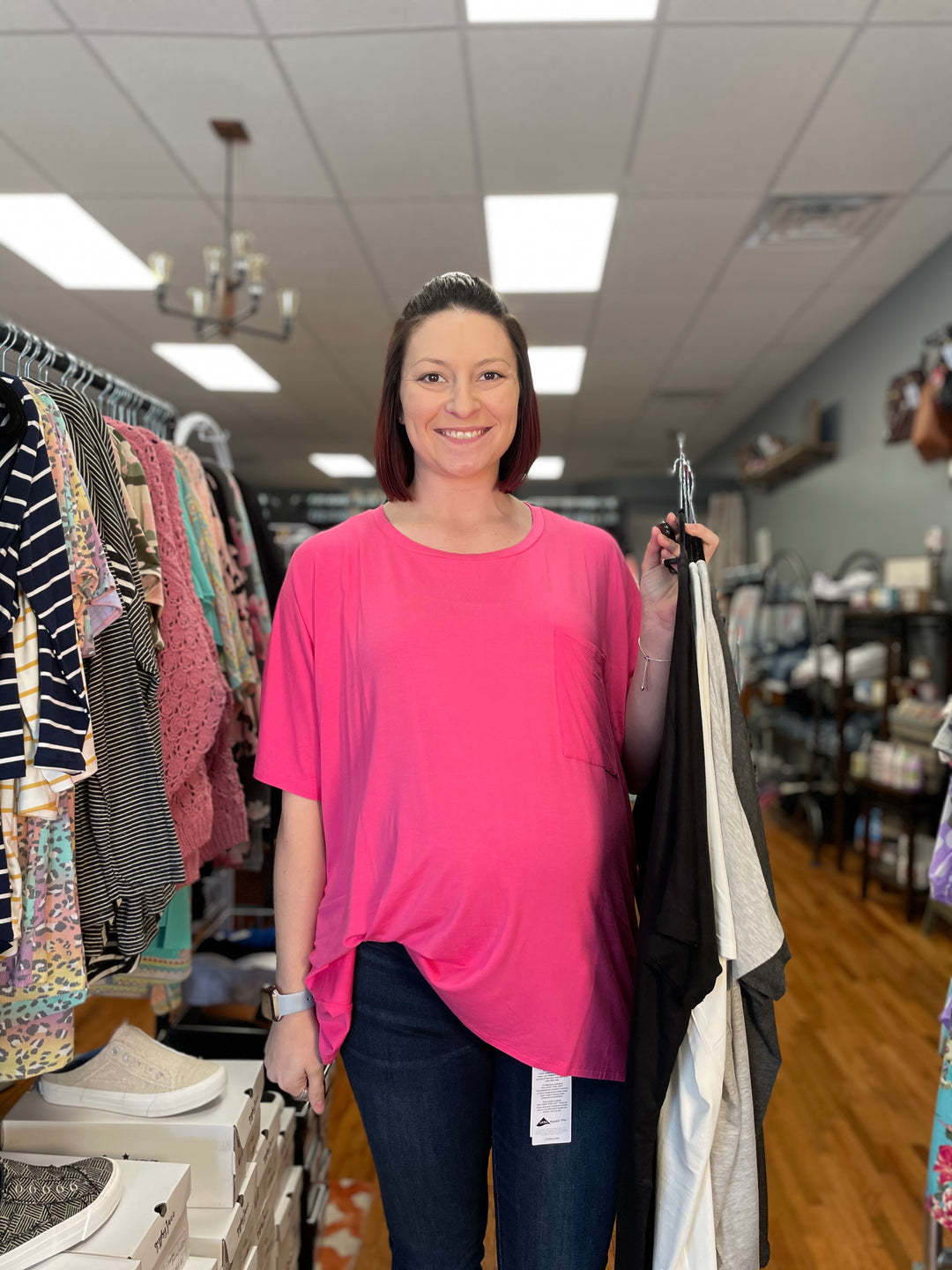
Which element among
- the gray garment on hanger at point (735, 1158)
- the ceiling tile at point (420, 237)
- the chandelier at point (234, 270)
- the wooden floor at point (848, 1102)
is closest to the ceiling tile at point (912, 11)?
the ceiling tile at point (420, 237)

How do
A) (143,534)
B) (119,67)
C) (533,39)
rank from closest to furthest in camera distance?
(143,534) < (533,39) < (119,67)

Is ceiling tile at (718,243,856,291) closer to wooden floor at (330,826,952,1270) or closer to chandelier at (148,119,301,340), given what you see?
chandelier at (148,119,301,340)

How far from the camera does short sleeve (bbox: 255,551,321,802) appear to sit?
3.60 ft

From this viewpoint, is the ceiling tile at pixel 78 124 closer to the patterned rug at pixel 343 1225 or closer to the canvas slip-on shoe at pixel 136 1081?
the canvas slip-on shoe at pixel 136 1081

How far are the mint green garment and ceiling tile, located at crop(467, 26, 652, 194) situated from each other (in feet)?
6.64

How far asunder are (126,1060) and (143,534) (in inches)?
31.6

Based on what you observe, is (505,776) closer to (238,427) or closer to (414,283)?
(414,283)

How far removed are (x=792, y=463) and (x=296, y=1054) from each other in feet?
19.8

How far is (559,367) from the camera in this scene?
6387mm

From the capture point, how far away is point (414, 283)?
4906 millimetres

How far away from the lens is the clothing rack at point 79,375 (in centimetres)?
132

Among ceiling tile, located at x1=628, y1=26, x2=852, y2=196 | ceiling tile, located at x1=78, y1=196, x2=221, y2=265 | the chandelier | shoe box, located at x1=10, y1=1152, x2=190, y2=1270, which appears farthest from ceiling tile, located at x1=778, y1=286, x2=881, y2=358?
shoe box, located at x1=10, y1=1152, x2=190, y2=1270

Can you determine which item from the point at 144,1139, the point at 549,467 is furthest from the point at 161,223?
the point at 549,467

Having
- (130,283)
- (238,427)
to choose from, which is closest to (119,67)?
(130,283)
